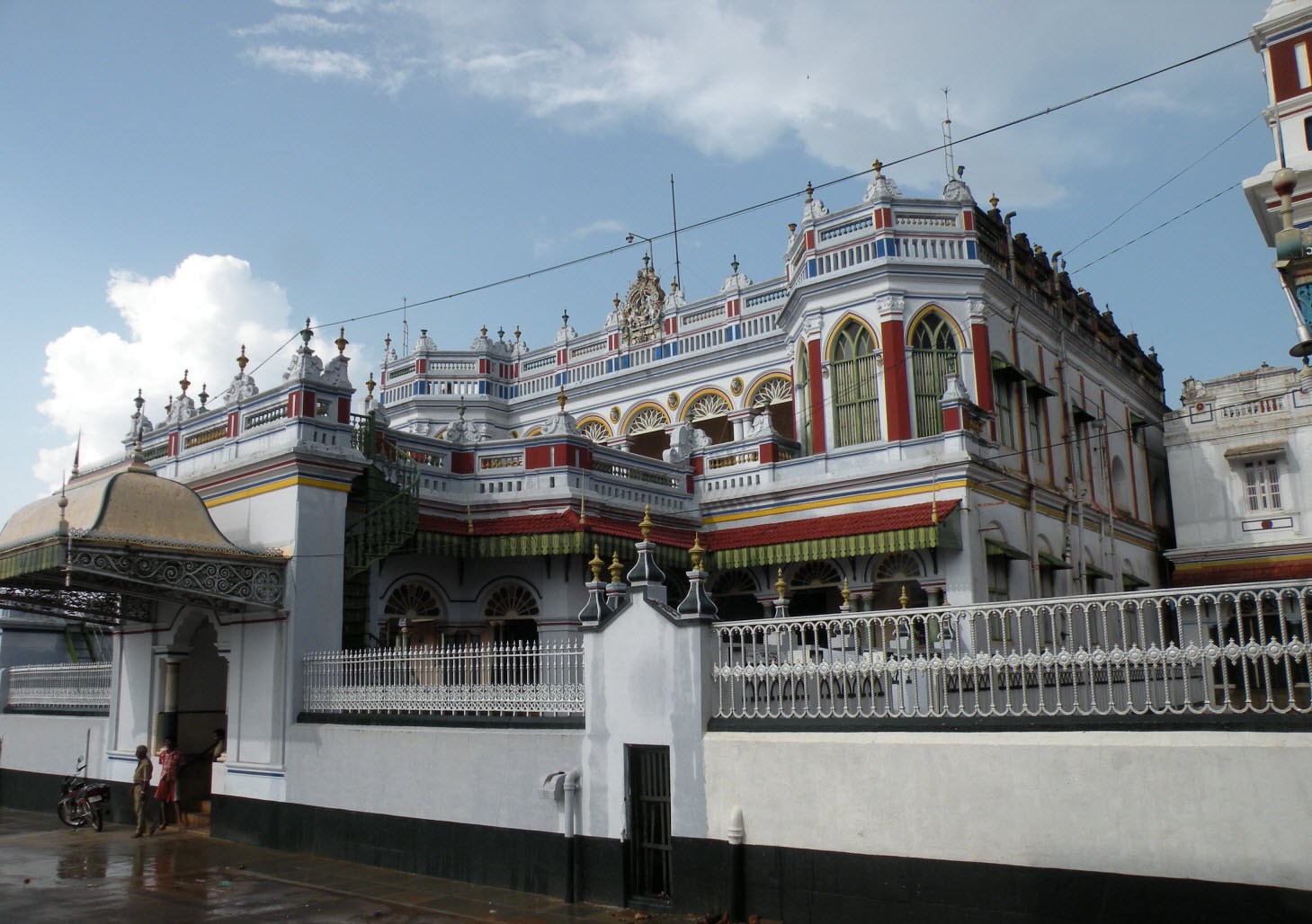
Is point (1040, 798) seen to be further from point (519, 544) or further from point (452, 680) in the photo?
point (519, 544)

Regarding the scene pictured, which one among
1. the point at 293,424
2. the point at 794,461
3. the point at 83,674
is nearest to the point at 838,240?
the point at 794,461

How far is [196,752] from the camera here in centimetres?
1798

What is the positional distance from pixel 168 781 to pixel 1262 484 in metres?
25.3

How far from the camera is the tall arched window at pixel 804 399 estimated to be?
21.5 m

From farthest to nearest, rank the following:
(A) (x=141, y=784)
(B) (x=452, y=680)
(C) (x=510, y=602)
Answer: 1. (C) (x=510, y=602)
2. (A) (x=141, y=784)
3. (B) (x=452, y=680)

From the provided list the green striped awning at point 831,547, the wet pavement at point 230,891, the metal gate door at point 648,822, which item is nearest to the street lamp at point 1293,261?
the metal gate door at point 648,822

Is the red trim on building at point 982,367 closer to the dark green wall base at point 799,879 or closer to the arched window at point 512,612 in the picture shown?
the arched window at point 512,612

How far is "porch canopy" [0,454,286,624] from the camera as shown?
1345cm

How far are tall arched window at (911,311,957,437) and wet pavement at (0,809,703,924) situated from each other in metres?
11.9

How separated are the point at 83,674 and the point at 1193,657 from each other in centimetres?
1882

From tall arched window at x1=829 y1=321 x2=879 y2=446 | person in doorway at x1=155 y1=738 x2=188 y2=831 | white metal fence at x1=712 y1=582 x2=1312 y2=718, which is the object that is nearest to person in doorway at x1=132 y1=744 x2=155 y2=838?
person in doorway at x1=155 y1=738 x2=188 y2=831

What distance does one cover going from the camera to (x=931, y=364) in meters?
20.4

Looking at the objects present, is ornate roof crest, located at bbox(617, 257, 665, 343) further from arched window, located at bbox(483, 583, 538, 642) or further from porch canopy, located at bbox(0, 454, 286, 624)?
porch canopy, located at bbox(0, 454, 286, 624)

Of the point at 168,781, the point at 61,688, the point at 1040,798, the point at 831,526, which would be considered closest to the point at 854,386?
the point at 831,526
